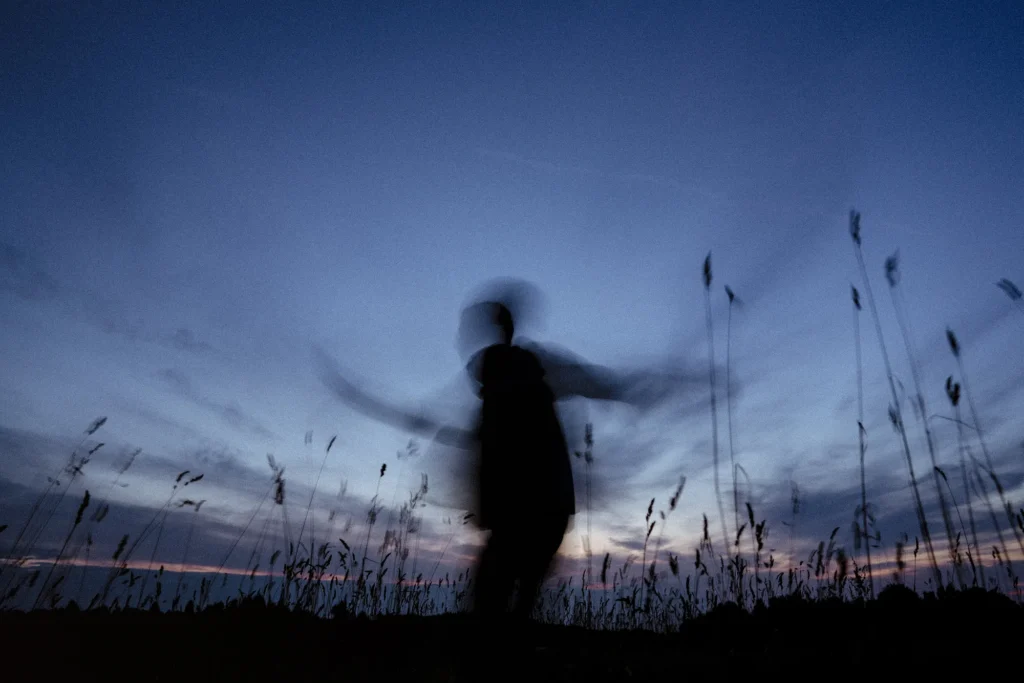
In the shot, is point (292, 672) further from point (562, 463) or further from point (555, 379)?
point (555, 379)

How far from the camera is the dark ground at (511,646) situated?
7.48ft

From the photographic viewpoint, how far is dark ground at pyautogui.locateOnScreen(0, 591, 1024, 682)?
7.48 ft

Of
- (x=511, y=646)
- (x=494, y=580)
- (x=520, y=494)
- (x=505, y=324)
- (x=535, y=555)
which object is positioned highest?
(x=505, y=324)

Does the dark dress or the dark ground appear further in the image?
the dark dress

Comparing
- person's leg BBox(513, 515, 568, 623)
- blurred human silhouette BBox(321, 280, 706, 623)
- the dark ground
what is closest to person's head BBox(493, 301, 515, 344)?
blurred human silhouette BBox(321, 280, 706, 623)

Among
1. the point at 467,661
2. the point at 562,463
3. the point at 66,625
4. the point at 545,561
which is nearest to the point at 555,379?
the point at 562,463

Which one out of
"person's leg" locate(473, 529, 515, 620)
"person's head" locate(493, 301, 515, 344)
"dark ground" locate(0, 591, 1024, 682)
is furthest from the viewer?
"person's head" locate(493, 301, 515, 344)

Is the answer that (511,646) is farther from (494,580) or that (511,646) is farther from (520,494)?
(520,494)

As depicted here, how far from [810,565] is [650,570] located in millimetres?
1424

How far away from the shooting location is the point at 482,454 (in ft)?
12.0

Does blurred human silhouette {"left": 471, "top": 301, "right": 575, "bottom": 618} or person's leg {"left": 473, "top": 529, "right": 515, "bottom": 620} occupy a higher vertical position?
blurred human silhouette {"left": 471, "top": 301, "right": 575, "bottom": 618}

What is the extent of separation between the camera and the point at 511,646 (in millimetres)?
3266

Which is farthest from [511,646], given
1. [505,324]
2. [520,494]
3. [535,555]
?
[505,324]

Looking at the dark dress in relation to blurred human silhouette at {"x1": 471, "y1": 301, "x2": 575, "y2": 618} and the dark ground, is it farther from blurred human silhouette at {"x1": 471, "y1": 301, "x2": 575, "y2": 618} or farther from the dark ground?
the dark ground
